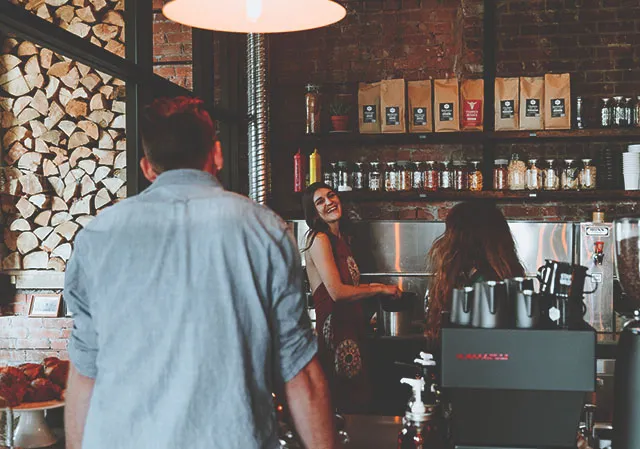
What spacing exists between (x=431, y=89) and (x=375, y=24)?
80 centimetres

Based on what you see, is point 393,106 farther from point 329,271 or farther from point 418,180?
point 329,271

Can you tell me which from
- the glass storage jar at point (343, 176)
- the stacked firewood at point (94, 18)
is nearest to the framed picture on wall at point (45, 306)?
the stacked firewood at point (94, 18)

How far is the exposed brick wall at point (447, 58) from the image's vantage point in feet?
18.3

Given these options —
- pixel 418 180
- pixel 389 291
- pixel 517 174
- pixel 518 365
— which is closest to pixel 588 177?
pixel 517 174

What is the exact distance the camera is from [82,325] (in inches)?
68.6

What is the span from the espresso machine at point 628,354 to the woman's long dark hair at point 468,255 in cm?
64

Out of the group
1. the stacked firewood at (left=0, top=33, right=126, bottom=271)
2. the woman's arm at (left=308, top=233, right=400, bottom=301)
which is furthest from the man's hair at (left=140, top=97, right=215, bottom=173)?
the stacked firewood at (left=0, top=33, right=126, bottom=271)

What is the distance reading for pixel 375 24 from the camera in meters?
5.84

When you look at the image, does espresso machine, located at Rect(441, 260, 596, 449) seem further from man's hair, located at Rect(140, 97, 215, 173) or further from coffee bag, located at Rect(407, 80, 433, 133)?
coffee bag, located at Rect(407, 80, 433, 133)

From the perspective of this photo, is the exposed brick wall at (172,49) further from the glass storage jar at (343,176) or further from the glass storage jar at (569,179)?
the glass storage jar at (569,179)

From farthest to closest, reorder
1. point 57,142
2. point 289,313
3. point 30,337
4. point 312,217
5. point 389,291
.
Result: point 30,337 < point 57,142 < point 389,291 < point 312,217 < point 289,313

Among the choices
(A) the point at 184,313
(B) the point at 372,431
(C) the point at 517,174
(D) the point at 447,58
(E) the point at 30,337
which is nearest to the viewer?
(A) the point at 184,313

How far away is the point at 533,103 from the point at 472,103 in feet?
1.39

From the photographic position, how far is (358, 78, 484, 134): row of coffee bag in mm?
5371
